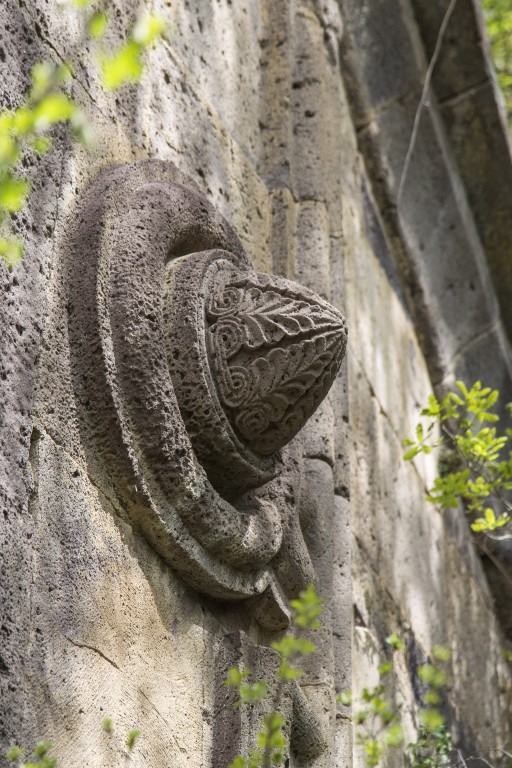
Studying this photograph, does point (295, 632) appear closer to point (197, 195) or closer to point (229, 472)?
point (229, 472)

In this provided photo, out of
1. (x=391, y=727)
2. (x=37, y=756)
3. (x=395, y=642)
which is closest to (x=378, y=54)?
(x=395, y=642)

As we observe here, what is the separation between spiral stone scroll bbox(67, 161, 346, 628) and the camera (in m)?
2.33

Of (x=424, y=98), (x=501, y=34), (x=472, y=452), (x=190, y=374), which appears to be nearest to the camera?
(x=190, y=374)

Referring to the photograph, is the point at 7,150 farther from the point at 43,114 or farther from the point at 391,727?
the point at 391,727

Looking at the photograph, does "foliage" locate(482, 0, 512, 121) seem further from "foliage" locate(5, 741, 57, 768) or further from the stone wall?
"foliage" locate(5, 741, 57, 768)

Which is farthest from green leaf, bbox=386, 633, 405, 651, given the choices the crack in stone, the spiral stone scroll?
the crack in stone

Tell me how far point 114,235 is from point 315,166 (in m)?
1.34

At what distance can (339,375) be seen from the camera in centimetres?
350

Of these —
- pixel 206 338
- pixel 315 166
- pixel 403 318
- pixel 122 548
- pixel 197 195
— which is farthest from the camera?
pixel 403 318

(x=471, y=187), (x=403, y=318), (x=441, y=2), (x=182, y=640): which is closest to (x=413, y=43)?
(x=441, y=2)

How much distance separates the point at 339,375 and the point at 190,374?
3.48 ft

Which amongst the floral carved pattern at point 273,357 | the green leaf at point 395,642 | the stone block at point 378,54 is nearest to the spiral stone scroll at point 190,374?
the floral carved pattern at point 273,357

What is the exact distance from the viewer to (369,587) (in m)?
3.80

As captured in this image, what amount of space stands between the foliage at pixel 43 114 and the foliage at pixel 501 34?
5.54m
